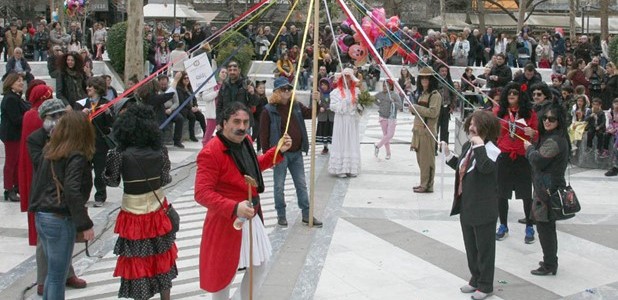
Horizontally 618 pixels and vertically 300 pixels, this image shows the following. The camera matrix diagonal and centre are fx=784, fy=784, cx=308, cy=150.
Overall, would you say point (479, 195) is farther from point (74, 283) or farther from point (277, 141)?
point (74, 283)

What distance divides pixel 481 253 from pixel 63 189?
3522 mm

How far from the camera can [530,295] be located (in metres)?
7.08

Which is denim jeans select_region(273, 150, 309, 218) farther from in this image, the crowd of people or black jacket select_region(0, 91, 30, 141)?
black jacket select_region(0, 91, 30, 141)

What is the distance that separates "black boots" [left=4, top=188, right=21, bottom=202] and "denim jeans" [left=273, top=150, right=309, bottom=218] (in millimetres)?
3588

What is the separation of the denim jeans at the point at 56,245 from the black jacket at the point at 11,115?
166 inches

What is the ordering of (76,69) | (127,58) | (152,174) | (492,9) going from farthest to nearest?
(492,9)
(127,58)
(76,69)
(152,174)

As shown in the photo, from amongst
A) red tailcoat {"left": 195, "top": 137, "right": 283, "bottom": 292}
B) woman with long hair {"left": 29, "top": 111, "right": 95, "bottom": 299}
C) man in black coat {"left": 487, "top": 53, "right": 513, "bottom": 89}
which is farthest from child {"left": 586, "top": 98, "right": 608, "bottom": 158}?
woman with long hair {"left": 29, "top": 111, "right": 95, "bottom": 299}

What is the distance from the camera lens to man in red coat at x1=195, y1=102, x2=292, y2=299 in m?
5.52

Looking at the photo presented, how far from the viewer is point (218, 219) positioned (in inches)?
219

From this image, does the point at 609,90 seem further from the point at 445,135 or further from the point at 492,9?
the point at 492,9

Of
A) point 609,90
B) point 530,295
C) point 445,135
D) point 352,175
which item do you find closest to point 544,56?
point 609,90

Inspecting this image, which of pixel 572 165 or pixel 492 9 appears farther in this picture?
pixel 492 9

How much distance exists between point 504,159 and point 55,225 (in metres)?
5.00

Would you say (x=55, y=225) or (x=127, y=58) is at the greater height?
(x=127, y=58)
